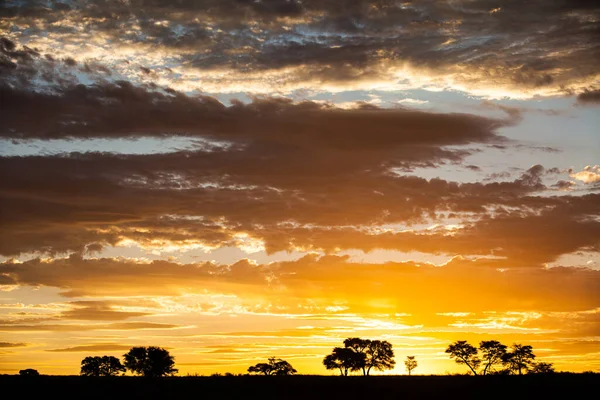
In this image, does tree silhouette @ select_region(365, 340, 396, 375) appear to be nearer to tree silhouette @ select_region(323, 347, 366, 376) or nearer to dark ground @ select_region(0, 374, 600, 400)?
tree silhouette @ select_region(323, 347, 366, 376)

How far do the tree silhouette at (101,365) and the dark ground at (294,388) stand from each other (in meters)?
107

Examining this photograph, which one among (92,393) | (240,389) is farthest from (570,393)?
(92,393)

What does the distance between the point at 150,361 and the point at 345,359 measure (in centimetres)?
4146

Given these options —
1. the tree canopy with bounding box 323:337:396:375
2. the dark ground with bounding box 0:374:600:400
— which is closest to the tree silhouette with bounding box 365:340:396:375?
the tree canopy with bounding box 323:337:396:375

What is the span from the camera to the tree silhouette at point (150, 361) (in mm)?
143750

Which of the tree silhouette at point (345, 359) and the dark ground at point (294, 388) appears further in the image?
the tree silhouette at point (345, 359)

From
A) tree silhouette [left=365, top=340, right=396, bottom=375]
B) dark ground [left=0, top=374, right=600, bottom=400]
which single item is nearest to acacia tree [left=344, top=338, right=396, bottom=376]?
tree silhouette [left=365, top=340, right=396, bottom=375]

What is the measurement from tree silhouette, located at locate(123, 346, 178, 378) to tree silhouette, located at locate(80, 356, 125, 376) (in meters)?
8.22

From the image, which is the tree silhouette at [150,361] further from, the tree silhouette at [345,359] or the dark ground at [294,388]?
the dark ground at [294,388]

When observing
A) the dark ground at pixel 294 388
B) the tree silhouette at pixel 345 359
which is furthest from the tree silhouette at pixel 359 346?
the dark ground at pixel 294 388

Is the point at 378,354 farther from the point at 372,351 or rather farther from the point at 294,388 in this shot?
the point at 294,388

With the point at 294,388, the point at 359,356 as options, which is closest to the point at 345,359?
the point at 359,356

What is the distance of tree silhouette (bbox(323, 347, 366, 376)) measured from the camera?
153 m

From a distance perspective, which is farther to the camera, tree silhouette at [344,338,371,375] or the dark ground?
tree silhouette at [344,338,371,375]
